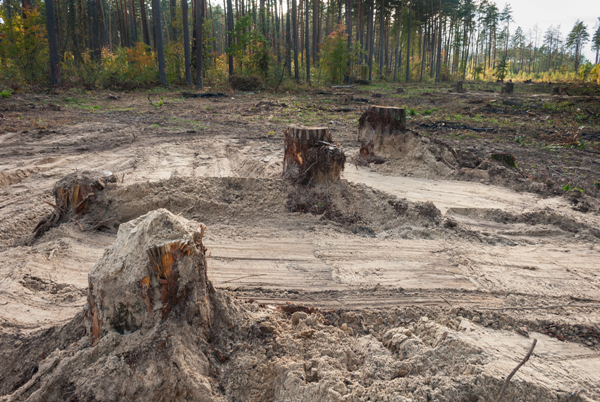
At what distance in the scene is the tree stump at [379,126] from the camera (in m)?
8.22

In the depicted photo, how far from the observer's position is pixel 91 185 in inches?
193

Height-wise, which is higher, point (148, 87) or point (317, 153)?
point (148, 87)

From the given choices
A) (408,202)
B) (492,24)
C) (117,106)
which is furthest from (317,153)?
(492,24)

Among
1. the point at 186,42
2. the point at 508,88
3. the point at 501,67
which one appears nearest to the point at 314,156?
the point at 186,42

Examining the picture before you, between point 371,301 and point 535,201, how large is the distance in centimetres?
454

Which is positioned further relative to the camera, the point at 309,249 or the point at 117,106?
the point at 117,106

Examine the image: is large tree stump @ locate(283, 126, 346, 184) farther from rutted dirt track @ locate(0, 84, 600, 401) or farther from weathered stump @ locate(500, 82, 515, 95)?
weathered stump @ locate(500, 82, 515, 95)

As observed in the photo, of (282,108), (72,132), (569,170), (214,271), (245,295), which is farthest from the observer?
(282,108)

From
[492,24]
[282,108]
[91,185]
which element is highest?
[492,24]

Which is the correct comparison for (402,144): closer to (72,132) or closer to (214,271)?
(214,271)

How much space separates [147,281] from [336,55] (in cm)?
2705

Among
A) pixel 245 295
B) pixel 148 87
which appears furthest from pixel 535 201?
pixel 148 87

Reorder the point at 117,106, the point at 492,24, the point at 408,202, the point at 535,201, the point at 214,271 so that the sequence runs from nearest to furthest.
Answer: the point at 214,271 → the point at 408,202 → the point at 535,201 → the point at 117,106 → the point at 492,24

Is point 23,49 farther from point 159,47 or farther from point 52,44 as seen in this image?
point 159,47
